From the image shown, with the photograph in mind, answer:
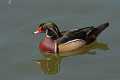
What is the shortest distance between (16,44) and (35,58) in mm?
638

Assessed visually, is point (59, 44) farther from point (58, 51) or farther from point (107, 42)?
point (107, 42)

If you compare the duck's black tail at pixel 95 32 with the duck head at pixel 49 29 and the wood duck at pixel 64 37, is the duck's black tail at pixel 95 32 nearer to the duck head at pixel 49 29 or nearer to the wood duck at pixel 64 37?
the wood duck at pixel 64 37

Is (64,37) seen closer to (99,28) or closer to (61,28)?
(61,28)

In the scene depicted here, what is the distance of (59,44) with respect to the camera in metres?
13.6

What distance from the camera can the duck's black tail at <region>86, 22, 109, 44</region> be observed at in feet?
44.0

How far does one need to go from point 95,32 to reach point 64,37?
637mm

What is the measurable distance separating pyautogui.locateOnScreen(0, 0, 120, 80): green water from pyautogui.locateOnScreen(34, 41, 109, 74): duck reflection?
98 mm

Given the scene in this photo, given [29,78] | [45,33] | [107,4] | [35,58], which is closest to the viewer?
[29,78]

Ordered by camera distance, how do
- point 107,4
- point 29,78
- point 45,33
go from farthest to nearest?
1. point 107,4
2. point 45,33
3. point 29,78

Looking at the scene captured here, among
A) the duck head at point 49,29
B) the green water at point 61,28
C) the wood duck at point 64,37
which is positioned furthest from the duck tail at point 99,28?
the duck head at point 49,29

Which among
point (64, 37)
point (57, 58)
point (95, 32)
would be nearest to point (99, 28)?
point (95, 32)

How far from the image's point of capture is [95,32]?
13.4 meters

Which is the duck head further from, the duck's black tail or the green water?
the duck's black tail

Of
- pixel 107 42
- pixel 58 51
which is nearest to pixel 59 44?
pixel 58 51
